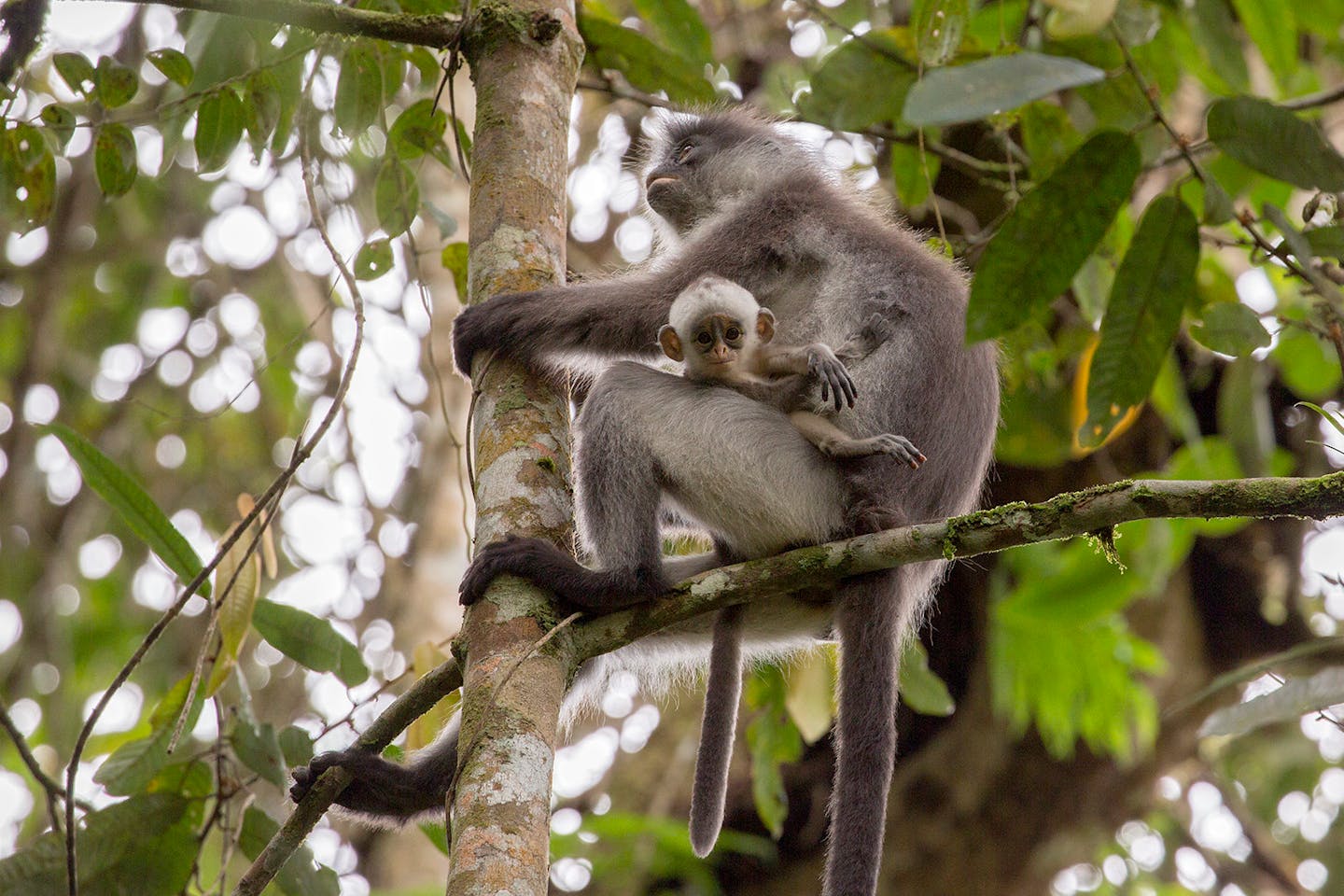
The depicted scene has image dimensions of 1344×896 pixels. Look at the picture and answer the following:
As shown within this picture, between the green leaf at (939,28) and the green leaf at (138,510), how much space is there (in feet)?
7.71

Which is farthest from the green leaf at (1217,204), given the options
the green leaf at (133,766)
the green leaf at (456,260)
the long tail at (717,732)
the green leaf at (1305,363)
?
the green leaf at (1305,363)

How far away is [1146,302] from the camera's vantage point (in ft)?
9.11

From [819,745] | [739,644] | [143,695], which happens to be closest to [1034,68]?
[739,644]

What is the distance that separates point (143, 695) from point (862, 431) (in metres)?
6.17

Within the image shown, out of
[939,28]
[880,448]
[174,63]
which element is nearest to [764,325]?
[880,448]

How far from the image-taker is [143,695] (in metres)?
7.93

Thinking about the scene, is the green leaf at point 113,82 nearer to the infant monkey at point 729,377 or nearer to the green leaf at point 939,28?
the infant monkey at point 729,377

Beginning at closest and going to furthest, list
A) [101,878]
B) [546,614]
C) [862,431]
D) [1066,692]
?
[546,614] < [101,878] < [862,431] < [1066,692]

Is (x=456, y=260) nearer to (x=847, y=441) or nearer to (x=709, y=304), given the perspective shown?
(x=709, y=304)

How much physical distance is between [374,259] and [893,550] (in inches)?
80.3

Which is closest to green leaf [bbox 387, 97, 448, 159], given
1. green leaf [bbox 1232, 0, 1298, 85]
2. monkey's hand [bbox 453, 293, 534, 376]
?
monkey's hand [bbox 453, 293, 534, 376]

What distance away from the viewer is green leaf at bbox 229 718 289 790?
3.20m

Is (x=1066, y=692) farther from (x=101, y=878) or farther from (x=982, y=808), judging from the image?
(x=101, y=878)

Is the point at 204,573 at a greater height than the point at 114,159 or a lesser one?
lesser
